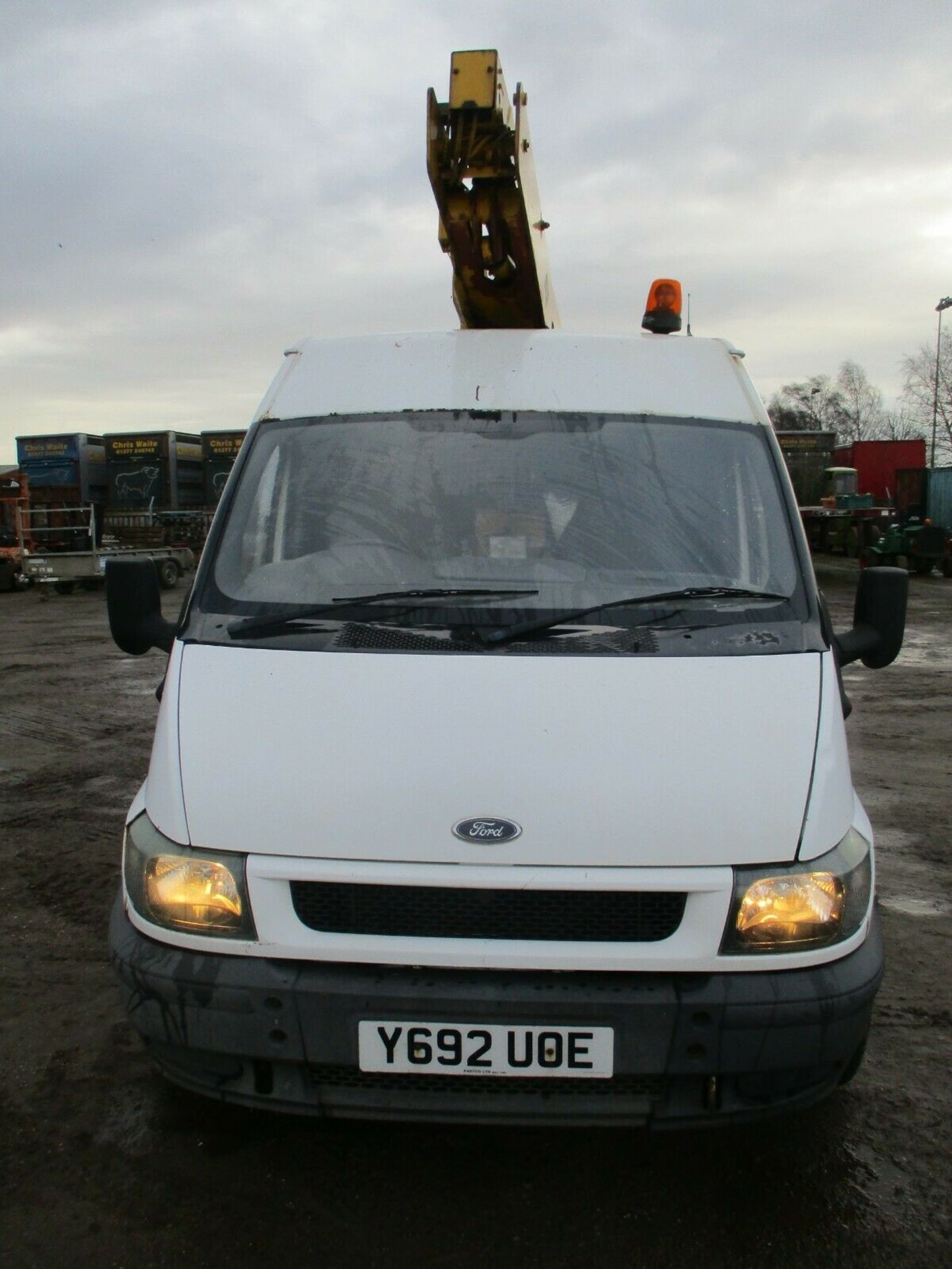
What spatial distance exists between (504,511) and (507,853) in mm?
1203

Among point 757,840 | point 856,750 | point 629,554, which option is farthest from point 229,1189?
point 856,750

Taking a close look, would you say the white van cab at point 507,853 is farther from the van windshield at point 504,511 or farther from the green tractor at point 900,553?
the green tractor at point 900,553

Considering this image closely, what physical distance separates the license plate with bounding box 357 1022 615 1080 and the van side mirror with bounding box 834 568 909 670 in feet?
4.85

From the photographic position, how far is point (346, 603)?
296 cm

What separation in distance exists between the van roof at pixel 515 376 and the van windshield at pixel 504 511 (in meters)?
0.06

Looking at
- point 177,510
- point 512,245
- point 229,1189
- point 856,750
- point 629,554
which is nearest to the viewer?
point 229,1189

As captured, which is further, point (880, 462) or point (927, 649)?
point (880, 462)

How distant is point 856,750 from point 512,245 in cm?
414

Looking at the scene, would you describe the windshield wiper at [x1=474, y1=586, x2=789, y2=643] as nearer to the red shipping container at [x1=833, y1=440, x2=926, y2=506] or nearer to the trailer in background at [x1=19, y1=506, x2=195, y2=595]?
the trailer in background at [x1=19, y1=506, x2=195, y2=595]

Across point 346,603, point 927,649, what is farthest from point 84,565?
point 346,603

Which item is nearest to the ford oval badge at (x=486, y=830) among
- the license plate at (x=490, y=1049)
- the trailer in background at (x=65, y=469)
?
the license plate at (x=490, y=1049)

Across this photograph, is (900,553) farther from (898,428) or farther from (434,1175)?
(898,428)

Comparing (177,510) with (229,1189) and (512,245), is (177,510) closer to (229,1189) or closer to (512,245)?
(512,245)

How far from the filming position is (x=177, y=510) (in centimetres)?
3469
